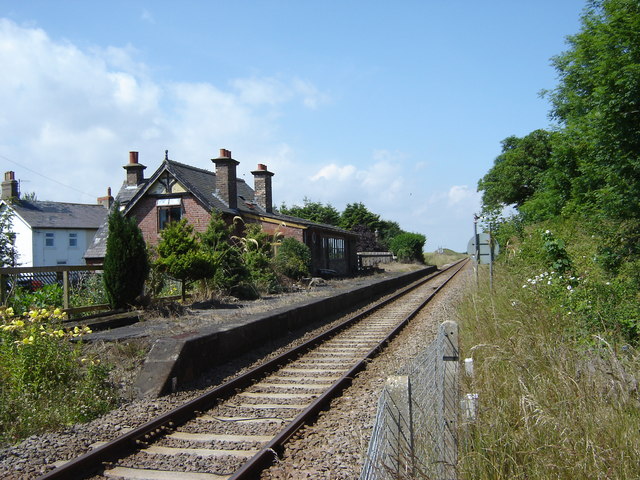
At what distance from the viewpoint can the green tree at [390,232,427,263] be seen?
58594 mm

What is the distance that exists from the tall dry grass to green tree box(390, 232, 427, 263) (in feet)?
174

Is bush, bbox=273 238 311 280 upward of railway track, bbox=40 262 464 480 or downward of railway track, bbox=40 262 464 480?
upward

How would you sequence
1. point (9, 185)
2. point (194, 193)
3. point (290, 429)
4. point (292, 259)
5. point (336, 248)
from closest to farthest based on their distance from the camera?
1. point (290, 429)
2. point (292, 259)
3. point (194, 193)
4. point (336, 248)
5. point (9, 185)

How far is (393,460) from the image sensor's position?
134 inches

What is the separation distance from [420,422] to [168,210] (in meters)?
26.2

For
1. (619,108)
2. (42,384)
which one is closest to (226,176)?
(619,108)

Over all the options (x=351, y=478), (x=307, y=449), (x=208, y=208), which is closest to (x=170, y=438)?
(x=307, y=449)

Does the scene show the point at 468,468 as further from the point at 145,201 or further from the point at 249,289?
the point at 145,201

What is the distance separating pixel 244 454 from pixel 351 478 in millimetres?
1215

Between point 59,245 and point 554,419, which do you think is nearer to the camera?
point 554,419

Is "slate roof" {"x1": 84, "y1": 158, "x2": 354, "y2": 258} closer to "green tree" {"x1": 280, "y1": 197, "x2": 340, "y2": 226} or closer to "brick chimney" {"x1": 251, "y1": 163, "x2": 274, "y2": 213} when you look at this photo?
"brick chimney" {"x1": 251, "y1": 163, "x2": 274, "y2": 213}

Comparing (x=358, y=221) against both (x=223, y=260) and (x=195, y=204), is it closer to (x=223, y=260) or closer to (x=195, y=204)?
(x=195, y=204)

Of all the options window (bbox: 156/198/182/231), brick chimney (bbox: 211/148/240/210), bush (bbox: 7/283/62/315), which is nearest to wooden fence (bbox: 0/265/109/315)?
bush (bbox: 7/283/62/315)

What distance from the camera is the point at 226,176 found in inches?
1125
